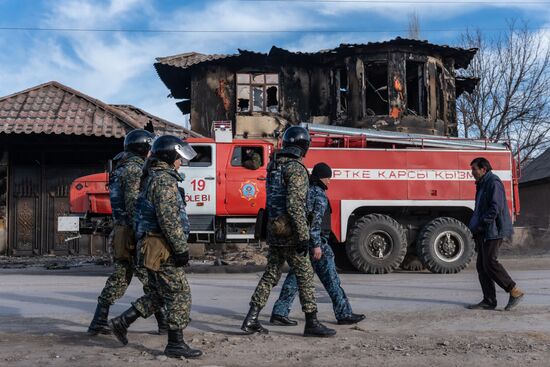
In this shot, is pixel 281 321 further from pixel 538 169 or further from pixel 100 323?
pixel 538 169

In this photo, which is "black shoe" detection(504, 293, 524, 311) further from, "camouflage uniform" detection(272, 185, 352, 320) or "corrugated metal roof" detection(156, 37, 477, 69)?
"corrugated metal roof" detection(156, 37, 477, 69)

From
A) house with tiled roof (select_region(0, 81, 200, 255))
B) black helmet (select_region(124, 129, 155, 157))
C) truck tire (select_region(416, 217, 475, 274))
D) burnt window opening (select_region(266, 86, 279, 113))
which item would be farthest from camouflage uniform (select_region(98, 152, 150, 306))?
burnt window opening (select_region(266, 86, 279, 113))

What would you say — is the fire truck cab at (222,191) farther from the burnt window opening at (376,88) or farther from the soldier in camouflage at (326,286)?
the burnt window opening at (376,88)

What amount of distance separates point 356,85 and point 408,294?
1416 centimetres

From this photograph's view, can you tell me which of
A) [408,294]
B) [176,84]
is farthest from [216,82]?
[408,294]

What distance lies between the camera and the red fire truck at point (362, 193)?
442 inches

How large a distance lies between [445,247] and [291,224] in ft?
22.3

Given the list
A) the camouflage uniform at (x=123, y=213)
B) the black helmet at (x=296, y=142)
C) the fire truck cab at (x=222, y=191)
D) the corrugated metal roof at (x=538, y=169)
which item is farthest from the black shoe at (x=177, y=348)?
the corrugated metal roof at (x=538, y=169)

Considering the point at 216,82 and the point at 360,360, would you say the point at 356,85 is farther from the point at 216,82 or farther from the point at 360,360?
the point at 360,360

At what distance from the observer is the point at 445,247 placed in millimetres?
11367

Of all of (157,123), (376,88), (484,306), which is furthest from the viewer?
(376,88)

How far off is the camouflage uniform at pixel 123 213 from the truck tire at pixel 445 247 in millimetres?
6982

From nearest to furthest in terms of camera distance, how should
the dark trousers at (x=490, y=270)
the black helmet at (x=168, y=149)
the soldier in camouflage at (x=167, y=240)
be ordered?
1. the soldier in camouflage at (x=167, y=240)
2. the black helmet at (x=168, y=149)
3. the dark trousers at (x=490, y=270)

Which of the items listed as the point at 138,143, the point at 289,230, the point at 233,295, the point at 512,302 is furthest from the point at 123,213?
the point at 512,302
